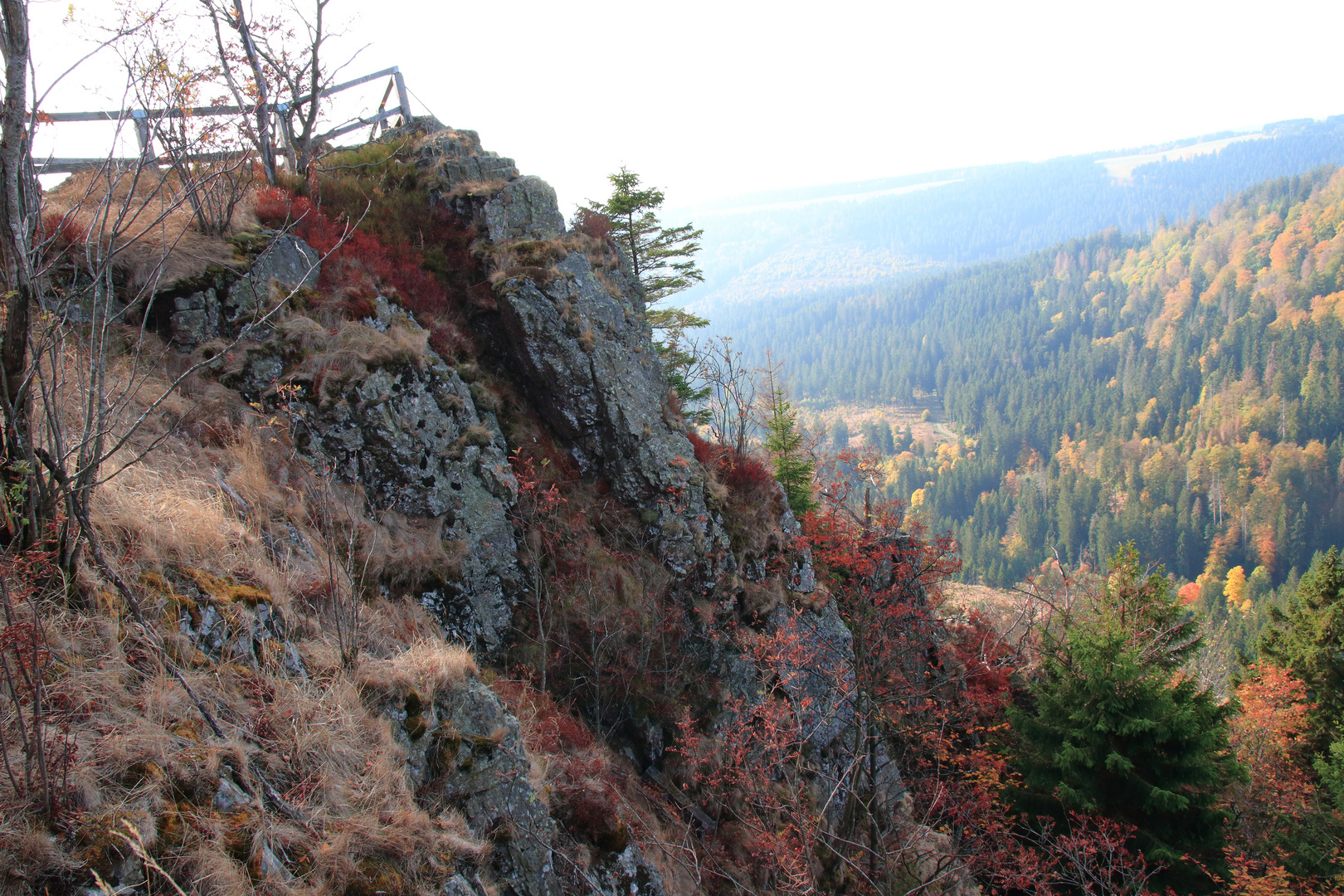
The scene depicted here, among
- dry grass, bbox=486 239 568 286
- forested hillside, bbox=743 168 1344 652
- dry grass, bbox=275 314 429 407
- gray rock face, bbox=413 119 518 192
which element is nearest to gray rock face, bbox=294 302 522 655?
dry grass, bbox=275 314 429 407

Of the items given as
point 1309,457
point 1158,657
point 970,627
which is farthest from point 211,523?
point 1309,457

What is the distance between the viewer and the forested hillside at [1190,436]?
10562 centimetres

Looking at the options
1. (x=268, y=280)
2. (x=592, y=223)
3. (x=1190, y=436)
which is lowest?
(x=1190, y=436)

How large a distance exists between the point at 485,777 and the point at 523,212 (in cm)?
1403

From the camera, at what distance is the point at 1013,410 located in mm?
170500

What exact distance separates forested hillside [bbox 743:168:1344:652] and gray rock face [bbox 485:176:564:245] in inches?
4194

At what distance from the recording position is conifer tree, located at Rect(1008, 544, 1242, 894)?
1120cm

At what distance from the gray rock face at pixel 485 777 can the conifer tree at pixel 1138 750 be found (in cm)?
1063

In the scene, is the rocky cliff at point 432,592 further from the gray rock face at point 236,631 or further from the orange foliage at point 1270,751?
the orange foliage at point 1270,751

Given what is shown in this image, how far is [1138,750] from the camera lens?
37.9 ft

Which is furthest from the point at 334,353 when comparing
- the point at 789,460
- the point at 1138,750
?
the point at 1138,750

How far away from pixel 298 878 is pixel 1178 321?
236 metres

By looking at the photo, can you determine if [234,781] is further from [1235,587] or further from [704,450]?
[1235,587]

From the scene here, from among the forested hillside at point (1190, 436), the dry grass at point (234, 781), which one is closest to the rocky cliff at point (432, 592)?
the dry grass at point (234, 781)
